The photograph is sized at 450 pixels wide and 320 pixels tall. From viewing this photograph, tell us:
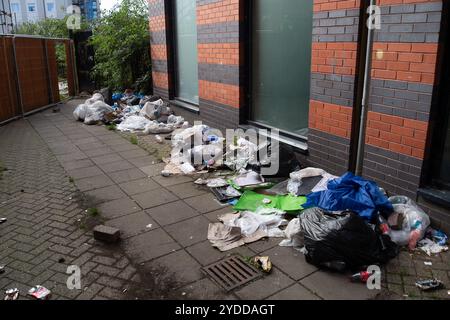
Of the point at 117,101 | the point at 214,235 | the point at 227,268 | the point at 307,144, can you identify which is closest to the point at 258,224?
the point at 214,235

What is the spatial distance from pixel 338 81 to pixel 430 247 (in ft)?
6.77

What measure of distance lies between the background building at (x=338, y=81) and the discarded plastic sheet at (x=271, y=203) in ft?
2.39

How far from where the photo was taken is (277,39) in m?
5.89

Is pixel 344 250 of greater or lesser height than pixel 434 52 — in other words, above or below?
below

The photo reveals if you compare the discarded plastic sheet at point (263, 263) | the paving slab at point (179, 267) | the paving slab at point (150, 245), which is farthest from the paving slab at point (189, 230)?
the discarded plastic sheet at point (263, 263)

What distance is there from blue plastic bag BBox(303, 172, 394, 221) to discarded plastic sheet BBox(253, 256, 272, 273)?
0.86 metres

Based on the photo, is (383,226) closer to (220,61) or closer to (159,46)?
(220,61)

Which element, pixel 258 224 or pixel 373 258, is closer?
pixel 373 258

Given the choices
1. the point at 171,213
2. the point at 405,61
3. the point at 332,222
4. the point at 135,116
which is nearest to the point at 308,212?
the point at 332,222

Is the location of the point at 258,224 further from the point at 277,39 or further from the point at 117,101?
the point at 117,101

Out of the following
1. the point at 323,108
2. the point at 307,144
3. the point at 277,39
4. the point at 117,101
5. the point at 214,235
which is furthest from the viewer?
the point at 117,101

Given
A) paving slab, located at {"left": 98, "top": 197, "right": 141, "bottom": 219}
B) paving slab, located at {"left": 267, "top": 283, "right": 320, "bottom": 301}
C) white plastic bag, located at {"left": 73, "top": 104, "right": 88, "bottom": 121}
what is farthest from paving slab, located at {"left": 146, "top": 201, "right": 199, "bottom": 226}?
white plastic bag, located at {"left": 73, "top": 104, "right": 88, "bottom": 121}

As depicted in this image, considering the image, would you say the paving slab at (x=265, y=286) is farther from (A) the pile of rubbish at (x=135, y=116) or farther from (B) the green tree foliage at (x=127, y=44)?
(B) the green tree foliage at (x=127, y=44)

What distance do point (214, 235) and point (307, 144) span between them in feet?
6.89
